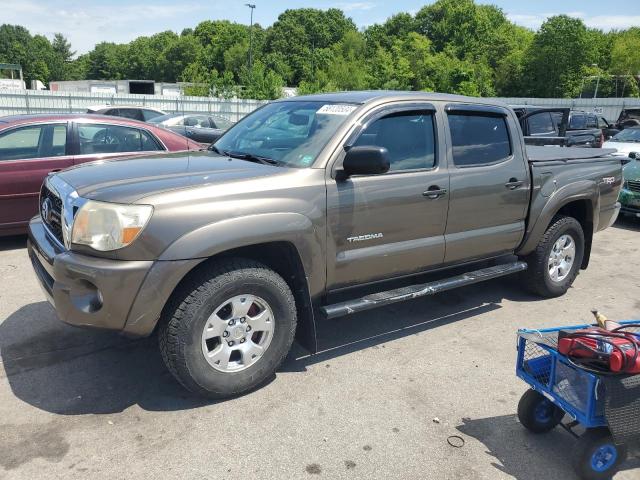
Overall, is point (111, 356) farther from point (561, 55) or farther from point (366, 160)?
point (561, 55)

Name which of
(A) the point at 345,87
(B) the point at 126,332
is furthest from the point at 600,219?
(A) the point at 345,87

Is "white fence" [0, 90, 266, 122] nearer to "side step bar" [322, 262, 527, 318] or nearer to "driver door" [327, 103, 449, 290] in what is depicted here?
"driver door" [327, 103, 449, 290]

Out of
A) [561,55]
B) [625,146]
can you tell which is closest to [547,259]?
[625,146]

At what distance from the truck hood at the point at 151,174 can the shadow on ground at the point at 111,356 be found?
1054 mm

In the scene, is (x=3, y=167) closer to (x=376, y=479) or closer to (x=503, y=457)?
(x=376, y=479)

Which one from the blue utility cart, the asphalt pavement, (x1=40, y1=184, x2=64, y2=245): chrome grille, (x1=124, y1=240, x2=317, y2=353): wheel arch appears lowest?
the asphalt pavement

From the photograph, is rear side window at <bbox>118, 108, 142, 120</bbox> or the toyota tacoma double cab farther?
rear side window at <bbox>118, 108, 142, 120</bbox>

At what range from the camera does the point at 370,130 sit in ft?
12.5

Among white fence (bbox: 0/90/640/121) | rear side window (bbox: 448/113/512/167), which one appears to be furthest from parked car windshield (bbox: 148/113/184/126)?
rear side window (bbox: 448/113/512/167)

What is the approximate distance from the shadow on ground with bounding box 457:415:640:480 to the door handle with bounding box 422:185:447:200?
160 cm

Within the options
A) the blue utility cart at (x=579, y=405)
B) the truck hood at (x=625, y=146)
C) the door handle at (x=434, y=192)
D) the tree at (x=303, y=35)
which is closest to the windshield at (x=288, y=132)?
the door handle at (x=434, y=192)

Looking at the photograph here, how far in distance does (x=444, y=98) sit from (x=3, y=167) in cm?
484

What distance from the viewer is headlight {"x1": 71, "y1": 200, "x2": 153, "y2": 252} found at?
9.44ft

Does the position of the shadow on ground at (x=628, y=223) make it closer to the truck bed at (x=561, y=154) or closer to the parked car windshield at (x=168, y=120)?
the truck bed at (x=561, y=154)
